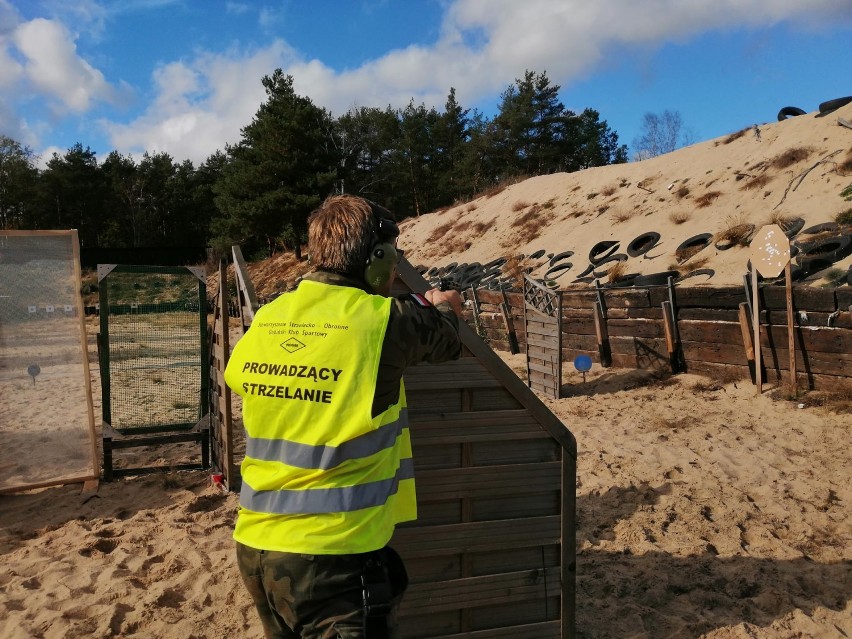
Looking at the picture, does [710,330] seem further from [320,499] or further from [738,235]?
[320,499]

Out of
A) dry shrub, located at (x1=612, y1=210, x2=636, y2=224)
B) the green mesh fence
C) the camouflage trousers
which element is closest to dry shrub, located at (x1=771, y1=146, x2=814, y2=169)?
dry shrub, located at (x1=612, y1=210, x2=636, y2=224)

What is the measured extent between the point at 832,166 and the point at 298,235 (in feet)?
82.8

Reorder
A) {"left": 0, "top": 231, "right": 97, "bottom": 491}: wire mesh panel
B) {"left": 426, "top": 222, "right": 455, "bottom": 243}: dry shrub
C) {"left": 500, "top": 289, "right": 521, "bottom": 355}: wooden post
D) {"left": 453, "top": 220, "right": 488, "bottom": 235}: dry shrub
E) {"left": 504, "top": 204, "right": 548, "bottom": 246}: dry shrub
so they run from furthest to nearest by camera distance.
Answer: {"left": 426, "top": 222, "right": 455, "bottom": 243}: dry shrub
{"left": 453, "top": 220, "right": 488, "bottom": 235}: dry shrub
{"left": 504, "top": 204, "right": 548, "bottom": 246}: dry shrub
{"left": 500, "top": 289, "right": 521, "bottom": 355}: wooden post
{"left": 0, "top": 231, "right": 97, "bottom": 491}: wire mesh panel

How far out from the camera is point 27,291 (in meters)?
5.79

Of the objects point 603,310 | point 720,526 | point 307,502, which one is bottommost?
point 720,526

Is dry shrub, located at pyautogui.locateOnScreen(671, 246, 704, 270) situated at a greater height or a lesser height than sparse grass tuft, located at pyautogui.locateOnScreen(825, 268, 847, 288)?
greater

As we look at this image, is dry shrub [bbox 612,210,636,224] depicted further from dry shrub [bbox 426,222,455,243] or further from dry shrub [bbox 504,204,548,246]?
dry shrub [bbox 426,222,455,243]

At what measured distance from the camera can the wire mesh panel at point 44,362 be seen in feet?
18.9

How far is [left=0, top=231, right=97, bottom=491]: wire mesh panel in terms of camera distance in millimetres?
5758

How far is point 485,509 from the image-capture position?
285 centimetres

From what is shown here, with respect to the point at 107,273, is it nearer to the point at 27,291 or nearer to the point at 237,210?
the point at 27,291

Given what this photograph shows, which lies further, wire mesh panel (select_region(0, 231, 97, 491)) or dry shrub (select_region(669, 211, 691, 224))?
dry shrub (select_region(669, 211, 691, 224))

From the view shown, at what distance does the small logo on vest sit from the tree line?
1220 inches

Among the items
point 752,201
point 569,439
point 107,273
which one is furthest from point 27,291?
point 752,201
